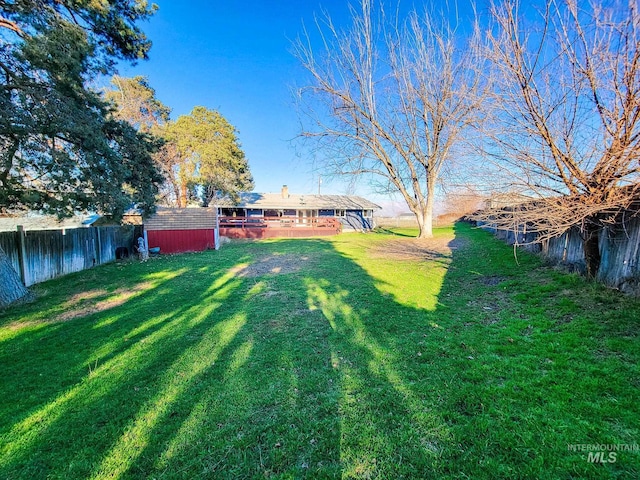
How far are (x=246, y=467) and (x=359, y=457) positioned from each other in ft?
2.79

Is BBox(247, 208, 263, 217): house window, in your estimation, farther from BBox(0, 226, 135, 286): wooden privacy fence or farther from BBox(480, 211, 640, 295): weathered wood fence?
BBox(480, 211, 640, 295): weathered wood fence

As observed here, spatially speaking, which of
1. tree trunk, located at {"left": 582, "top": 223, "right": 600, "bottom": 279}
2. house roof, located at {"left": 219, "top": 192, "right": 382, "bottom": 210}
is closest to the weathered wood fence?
tree trunk, located at {"left": 582, "top": 223, "right": 600, "bottom": 279}

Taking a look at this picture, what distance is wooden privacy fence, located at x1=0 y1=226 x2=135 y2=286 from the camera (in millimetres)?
6938

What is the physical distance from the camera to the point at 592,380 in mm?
2686

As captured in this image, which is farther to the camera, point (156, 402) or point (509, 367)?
point (509, 367)

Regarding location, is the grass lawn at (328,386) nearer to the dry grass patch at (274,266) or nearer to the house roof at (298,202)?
the dry grass patch at (274,266)

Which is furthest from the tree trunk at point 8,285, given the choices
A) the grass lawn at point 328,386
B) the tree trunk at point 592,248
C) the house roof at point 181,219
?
the tree trunk at point 592,248

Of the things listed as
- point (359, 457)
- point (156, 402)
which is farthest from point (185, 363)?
point (359, 457)

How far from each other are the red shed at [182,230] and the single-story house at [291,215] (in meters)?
5.05

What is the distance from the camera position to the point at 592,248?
16.3ft

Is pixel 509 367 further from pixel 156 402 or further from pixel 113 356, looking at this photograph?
pixel 113 356

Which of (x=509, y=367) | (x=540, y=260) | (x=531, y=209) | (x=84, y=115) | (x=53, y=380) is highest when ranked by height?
(x=84, y=115)

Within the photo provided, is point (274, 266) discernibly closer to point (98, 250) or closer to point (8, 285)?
point (8, 285)

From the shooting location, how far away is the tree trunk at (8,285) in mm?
5730
